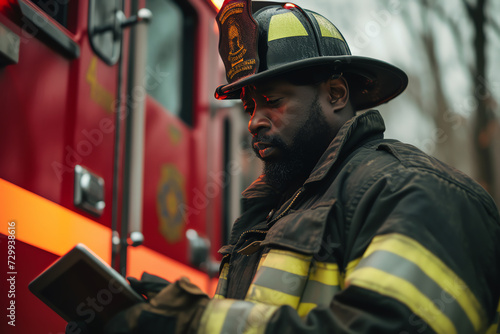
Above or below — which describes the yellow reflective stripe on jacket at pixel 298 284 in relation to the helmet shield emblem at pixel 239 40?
below

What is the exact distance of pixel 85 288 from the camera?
4.75 feet

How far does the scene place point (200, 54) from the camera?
3951 mm

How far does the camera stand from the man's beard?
1943 mm

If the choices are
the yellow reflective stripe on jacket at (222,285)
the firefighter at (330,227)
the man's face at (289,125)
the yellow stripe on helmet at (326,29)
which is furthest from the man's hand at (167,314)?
the yellow stripe on helmet at (326,29)

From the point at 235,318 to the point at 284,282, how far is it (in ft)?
0.64

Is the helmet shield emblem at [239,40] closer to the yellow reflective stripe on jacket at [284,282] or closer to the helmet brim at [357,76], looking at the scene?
the helmet brim at [357,76]

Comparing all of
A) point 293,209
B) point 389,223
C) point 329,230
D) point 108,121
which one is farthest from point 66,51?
point 389,223

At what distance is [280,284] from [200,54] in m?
2.69

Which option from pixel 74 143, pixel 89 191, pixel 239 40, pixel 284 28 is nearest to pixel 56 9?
pixel 74 143

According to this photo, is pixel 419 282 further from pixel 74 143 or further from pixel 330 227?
pixel 74 143

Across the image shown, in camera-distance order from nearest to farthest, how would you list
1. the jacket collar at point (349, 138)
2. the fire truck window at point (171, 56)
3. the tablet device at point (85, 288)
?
the tablet device at point (85, 288) < the jacket collar at point (349, 138) < the fire truck window at point (171, 56)

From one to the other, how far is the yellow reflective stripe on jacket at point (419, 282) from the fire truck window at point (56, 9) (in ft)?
5.74

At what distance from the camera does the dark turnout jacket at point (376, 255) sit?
1.28 metres

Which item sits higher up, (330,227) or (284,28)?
(284,28)
